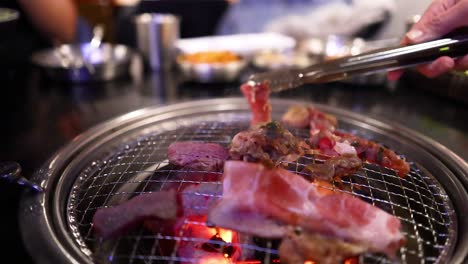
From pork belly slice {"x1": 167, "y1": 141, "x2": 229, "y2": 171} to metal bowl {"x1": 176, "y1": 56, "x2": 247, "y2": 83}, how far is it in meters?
1.56

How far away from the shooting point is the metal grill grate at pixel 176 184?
1444mm

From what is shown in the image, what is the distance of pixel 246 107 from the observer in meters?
2.68

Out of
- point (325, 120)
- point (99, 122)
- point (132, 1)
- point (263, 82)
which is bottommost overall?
point (99, 122)

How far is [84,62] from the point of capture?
3.40 meters

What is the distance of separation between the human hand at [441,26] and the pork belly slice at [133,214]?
5.21 feet

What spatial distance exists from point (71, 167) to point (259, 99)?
1.13 meters

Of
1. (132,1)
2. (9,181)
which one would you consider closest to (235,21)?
(132,1)

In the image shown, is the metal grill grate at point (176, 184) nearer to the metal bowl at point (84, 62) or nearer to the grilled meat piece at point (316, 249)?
the grilled meat piece at point (316, 249)

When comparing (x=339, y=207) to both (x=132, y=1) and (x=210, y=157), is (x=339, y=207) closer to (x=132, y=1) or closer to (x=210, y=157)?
(x=210, y=157)

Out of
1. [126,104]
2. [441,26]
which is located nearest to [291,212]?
[441,26]

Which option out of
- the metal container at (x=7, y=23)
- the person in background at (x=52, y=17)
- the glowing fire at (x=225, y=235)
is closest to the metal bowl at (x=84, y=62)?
the person in background at (x=52, y=17)

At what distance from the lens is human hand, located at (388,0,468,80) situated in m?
1.90

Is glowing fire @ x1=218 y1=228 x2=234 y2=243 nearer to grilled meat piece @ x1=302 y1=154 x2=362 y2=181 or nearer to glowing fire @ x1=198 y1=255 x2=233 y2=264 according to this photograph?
glowing fire @ x1=198 y1=255 x2=233 y2=264

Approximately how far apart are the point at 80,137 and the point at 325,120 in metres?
1.50
